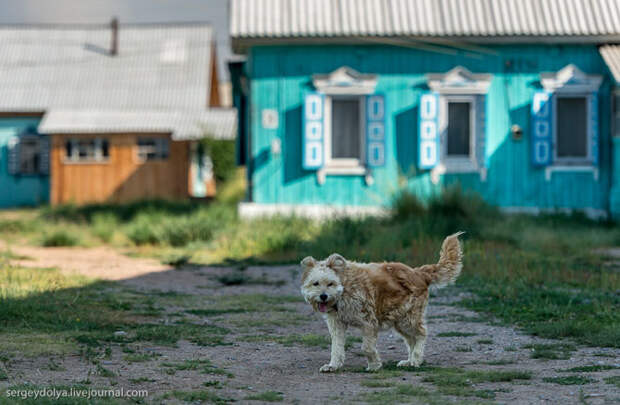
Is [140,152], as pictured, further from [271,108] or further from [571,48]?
[571,48]

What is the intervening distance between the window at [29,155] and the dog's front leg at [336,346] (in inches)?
1028

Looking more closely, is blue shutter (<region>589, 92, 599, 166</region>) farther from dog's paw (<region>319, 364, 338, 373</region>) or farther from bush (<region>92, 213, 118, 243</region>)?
dog's paw (<region>319, 364, 338, 373</region>)

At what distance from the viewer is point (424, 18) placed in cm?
1823

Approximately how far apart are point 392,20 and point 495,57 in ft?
7.09

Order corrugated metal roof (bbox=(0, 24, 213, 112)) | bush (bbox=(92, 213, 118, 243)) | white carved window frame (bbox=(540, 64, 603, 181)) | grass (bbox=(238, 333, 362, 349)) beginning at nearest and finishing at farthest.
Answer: grass (bbox=(238, 333, 362, 349))
bush (bbox=(92, 213, 118, 243))
white carved window frame (bbox=(540, 64, 603, 181))
corrugated metal roof (bbox=(0, 24, 213, 112))

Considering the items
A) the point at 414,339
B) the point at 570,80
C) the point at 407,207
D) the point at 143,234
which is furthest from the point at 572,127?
the point at 414,339

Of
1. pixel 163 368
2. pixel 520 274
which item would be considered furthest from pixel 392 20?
pixel 163 368

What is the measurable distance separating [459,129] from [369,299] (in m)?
12.4

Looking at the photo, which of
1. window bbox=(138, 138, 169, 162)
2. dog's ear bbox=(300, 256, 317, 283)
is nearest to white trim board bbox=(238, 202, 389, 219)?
window bbox=(138, 138, 169, 162)

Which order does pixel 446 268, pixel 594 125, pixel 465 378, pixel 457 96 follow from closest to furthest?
pixel 465 378 → pixel 446 268 → pixel 594 125 → pixel 457 96

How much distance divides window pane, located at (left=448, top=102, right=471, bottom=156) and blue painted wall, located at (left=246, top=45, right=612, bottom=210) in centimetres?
47

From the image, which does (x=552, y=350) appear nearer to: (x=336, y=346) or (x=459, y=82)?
(x=336, y=346)

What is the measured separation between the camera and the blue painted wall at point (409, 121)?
1819 cm

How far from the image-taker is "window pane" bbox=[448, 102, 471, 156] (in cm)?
1847
